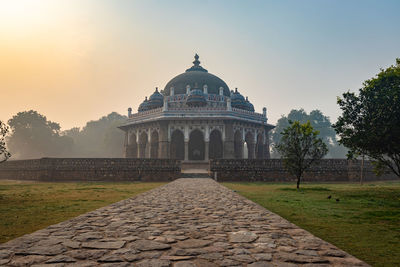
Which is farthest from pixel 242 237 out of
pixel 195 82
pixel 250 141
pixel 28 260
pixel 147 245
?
pixel 195 82

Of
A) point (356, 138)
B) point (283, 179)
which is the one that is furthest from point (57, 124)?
point (356, 138)

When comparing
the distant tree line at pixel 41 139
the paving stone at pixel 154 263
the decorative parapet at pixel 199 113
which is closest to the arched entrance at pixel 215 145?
the decorative parapet at pixel 199 113

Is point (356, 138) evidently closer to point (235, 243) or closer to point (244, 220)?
point (244, 220)

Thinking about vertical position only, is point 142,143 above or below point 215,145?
above

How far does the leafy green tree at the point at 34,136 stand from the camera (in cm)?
5219

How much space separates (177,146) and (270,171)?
697 inches

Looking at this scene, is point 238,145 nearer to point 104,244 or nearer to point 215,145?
point 215,145

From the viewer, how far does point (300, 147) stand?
46.0 ft

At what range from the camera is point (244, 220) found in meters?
4.63

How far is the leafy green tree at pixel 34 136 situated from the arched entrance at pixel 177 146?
30994mm

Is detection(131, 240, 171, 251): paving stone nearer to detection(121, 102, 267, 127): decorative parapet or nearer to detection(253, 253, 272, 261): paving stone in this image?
detection(253, 253, 272, 261): paving stone

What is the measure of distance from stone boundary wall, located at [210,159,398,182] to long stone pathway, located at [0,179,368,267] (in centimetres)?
1395

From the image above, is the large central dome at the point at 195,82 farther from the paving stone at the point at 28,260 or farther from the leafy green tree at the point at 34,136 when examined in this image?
the paving stone at the point at 28,260

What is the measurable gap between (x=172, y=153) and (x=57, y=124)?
33.7 metres
